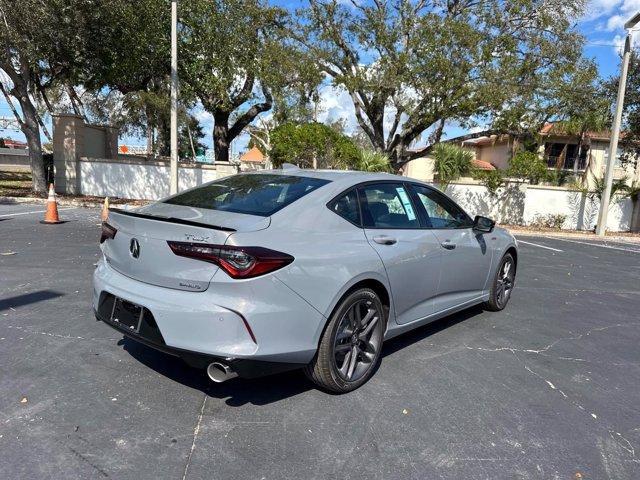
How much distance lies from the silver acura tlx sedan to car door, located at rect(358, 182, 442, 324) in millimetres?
12

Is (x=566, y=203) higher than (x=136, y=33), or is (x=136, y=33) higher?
(x=136, y=33)

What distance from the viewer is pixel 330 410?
3.37 meters

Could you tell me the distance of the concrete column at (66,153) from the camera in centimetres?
1939

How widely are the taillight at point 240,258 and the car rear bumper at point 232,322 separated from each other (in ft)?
0.21

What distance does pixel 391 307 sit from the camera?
155 inches

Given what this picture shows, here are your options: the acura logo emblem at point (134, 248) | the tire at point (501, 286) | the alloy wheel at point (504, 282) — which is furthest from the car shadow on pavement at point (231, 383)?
the alloy wheel at point (504, 282)

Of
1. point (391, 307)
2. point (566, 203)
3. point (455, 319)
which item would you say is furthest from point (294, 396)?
point (566, 203)

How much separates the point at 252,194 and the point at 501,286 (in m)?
3.51

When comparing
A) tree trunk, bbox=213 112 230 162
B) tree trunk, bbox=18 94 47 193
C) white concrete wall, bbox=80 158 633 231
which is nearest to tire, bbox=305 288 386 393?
white concrete wall, bbox=80 158 633 231

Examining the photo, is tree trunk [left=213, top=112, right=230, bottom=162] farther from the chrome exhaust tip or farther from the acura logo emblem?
the chrome exhaust tip

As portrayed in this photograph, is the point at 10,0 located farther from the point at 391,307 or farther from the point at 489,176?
the point at 489,176

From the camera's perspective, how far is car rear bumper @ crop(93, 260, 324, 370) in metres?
2.92

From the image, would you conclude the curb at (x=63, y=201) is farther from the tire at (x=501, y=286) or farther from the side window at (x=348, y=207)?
the side window at (x=348, y=207)

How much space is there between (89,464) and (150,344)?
0.74 m
